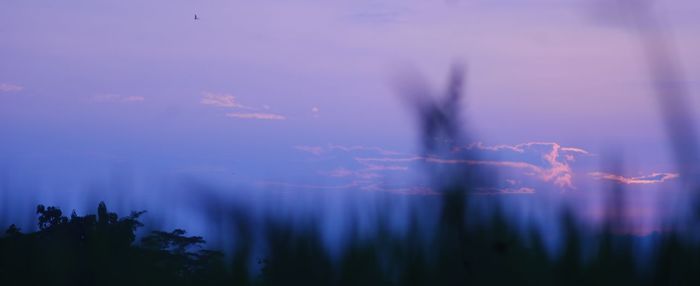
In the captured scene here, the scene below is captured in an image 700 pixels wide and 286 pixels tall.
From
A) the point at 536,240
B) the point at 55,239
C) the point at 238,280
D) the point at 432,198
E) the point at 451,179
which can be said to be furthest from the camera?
the point at 55,239

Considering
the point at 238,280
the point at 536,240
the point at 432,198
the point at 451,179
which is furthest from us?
the point at 238,280

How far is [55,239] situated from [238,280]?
150 cm

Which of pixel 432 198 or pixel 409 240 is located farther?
pixel 409 240

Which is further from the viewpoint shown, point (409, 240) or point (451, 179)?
point (409, 240)

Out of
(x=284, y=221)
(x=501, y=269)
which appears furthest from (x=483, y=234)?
(x=284, y=221)

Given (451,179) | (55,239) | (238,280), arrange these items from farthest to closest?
(55,239), (238,280), (451,179)

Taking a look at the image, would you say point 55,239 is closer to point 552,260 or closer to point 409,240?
point 409,240

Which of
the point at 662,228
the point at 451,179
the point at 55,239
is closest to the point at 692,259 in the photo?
the point at 662,228

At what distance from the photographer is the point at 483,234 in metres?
3.69

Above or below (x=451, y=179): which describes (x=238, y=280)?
below

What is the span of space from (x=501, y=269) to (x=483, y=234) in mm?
151

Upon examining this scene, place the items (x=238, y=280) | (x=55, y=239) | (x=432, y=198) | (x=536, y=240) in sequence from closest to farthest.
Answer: (x=432, y=198)
(x=536, y=240)
(x=238, y=280)
(x=55, y=239)

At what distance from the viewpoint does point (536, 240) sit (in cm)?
388

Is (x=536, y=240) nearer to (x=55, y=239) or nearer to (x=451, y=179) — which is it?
(x=451, y=179)
